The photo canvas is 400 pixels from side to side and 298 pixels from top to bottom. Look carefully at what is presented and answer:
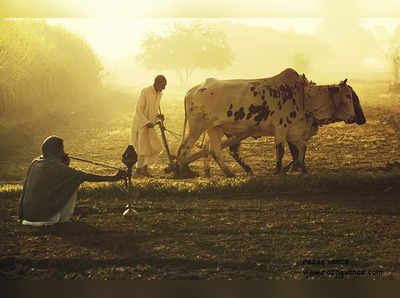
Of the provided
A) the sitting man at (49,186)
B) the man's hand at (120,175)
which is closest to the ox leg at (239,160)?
the man's hand at (120,175)

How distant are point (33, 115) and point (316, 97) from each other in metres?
16.9

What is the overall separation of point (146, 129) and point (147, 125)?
15 centimetres

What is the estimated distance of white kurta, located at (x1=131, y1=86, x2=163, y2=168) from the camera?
11.9 meters

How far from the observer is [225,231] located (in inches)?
295

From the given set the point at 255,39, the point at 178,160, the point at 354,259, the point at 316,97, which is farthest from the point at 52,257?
the point at 255,39

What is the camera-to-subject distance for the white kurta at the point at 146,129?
11.9 metres

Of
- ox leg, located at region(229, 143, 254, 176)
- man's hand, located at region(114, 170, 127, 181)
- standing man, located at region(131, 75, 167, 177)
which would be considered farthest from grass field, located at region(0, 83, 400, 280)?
man's hand, located at region(114, 170, 127, 181)

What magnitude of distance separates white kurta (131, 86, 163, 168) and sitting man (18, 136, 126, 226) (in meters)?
4.20

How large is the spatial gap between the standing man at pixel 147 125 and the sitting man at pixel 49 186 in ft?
13.8

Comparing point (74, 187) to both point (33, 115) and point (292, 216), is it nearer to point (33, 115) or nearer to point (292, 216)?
point (292, 216)

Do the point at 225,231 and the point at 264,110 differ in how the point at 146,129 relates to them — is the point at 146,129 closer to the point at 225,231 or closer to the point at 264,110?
the point at 264,110

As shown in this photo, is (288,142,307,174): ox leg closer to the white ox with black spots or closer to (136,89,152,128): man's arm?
the white ox with black spots

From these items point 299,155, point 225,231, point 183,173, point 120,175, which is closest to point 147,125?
point 183,173

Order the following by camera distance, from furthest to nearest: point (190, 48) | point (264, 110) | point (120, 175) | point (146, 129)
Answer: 1. point (190, 48)
2. point (146, 129)
3. point (264, 110)
4. point (120, 175)
